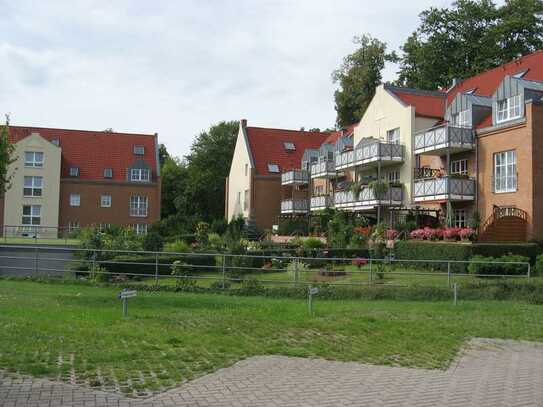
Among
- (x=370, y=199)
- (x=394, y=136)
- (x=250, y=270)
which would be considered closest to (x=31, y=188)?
(x=370, y=199)

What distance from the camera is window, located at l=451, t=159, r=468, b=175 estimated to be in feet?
113

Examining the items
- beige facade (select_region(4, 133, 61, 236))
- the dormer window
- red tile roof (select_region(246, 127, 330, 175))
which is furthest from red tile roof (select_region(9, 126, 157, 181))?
red tile roof (select_region(246, 127, 330, 175))

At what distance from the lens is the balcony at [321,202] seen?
4578 centimetres

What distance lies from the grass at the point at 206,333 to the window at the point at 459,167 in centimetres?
1917

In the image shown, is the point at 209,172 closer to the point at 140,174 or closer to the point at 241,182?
the point at 140,174

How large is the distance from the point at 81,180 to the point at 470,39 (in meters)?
37.7

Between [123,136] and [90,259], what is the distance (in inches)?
1703

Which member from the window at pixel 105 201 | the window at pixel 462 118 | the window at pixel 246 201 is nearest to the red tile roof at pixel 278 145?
the window at pixel 246 201

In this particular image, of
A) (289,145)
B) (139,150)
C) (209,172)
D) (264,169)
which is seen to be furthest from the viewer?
(209,172)

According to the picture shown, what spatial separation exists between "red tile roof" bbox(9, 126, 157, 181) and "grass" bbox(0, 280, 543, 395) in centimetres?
4586

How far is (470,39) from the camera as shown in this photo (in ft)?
162

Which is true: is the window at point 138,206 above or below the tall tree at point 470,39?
below

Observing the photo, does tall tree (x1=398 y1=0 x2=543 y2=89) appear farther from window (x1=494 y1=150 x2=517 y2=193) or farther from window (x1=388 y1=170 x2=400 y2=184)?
window (x1=494 y1=150 x2=517 y2=193)

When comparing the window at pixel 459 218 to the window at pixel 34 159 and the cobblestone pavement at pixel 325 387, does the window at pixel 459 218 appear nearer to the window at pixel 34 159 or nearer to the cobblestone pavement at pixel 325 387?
the cobblestone pavement at pixel 325 387
